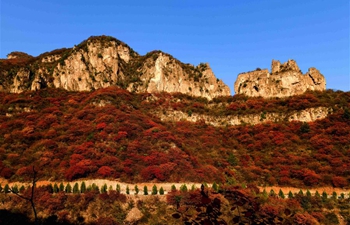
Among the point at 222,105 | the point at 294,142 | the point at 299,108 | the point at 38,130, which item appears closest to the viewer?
the point at 38,130

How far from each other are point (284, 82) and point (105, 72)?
1950 inches

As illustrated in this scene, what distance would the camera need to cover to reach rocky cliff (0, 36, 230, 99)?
7581 centimetres

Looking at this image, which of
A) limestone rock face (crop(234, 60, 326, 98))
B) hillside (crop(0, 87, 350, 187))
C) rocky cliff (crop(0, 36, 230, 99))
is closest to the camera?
hillside (crop(0, 87, 350, 187))

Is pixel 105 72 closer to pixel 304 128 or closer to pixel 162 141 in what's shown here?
pixel 162 141

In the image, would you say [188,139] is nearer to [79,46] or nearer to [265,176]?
[265,176]

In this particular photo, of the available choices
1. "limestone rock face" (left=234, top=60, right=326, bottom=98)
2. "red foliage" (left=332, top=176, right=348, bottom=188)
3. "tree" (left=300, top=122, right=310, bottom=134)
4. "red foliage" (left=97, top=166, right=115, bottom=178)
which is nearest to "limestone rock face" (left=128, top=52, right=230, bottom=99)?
"limestone rock face" (left=234, top=60, right=326, bottom=98)

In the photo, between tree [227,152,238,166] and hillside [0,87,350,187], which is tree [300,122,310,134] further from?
tree [227,152,238,166]

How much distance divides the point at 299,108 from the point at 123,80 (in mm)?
47303

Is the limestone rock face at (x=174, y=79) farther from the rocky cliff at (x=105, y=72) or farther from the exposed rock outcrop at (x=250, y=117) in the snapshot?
the exposed rock outcrop at (x=250, y=117)

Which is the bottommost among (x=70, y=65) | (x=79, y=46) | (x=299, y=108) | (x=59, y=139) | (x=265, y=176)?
(x=265, y=176)

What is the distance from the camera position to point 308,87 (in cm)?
7775

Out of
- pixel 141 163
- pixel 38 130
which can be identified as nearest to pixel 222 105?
pixel 141 163

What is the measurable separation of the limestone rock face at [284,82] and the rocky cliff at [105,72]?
778cm

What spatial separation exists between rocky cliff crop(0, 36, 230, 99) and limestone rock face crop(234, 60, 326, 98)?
7.78 meters
